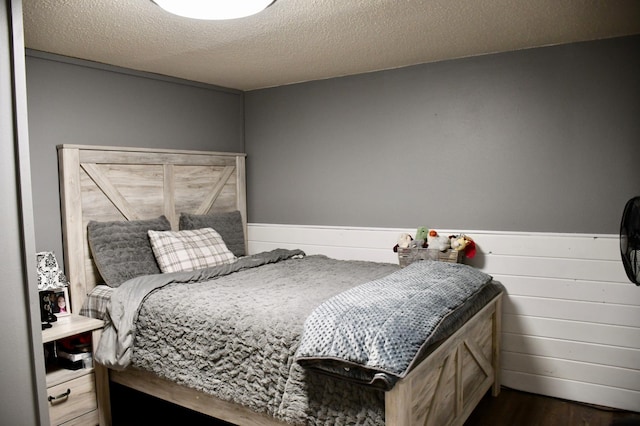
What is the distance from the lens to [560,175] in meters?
3.10

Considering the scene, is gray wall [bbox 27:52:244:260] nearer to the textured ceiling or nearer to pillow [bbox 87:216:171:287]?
the textured ceiling

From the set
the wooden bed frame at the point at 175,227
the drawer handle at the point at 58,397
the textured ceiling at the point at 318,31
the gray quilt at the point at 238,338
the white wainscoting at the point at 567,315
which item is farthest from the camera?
the white wainscoting at the point at 567,315

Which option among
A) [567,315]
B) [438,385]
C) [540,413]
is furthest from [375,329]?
[567,315]

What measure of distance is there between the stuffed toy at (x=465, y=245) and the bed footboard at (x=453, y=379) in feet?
1.09

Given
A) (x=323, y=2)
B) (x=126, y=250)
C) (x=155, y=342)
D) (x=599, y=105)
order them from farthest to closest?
(x=126, y=250) → (x=599, y=105) → (x=155, y=342) → (x=323, y=2)

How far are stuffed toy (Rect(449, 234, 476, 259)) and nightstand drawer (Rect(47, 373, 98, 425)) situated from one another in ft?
7.74

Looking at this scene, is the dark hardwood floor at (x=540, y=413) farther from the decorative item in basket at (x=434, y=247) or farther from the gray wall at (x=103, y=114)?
the gray wall at (x=103, y=114)

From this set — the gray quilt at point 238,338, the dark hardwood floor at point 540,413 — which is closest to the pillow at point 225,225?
the gray quilt at point 238,338

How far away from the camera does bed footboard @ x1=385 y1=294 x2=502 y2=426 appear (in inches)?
70.6

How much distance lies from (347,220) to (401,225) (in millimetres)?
475

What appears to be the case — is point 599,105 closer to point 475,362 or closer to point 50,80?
point 475,362

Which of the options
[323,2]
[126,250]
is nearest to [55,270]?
[126,250]

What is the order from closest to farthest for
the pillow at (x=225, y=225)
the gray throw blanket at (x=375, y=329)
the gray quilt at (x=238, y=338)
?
1. the gray throw blanket at (x=375, y=329)
2. the gray quilt at (x=238, y=338)
3. the pillow at (x=225, y=225)

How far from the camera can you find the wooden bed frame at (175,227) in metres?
2.10
